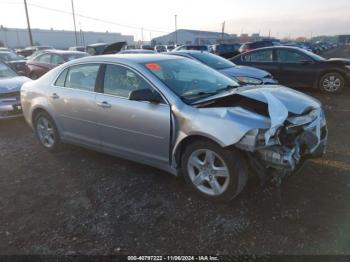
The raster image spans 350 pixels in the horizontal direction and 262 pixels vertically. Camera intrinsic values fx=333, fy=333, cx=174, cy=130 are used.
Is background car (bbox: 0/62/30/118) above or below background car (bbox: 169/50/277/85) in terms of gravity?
below

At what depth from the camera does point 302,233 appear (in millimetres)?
3100

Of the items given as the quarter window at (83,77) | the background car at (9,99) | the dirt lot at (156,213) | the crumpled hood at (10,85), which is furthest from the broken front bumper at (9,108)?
the quarter window at (83,77)

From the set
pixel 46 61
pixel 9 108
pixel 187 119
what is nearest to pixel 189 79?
pixel 187 119

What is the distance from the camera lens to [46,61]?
12.9 m

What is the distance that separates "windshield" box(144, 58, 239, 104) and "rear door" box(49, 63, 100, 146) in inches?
39.6

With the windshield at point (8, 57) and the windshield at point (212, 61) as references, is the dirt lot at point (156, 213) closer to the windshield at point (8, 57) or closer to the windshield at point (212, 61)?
the windshield at point (212, 61)

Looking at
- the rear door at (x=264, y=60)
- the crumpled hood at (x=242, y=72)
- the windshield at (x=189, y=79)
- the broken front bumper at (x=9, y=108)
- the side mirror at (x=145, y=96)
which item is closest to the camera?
the side mirror at (x=145, y=96)

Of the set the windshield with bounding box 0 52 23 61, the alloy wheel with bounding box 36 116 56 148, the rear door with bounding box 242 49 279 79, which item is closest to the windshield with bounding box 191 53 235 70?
the rear door with bounding box 242 49 279 79

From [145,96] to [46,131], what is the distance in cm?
262

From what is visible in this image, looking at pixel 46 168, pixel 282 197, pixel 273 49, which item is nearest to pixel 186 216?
pixel 282 197

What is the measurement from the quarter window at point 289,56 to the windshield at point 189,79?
671 cm

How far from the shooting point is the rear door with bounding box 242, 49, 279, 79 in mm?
10984

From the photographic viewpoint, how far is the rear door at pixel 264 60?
→ 11.0 meters

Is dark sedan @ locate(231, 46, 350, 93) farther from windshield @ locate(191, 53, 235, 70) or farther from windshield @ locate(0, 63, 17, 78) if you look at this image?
windshield @ locate(0, 63, 17, 78)
